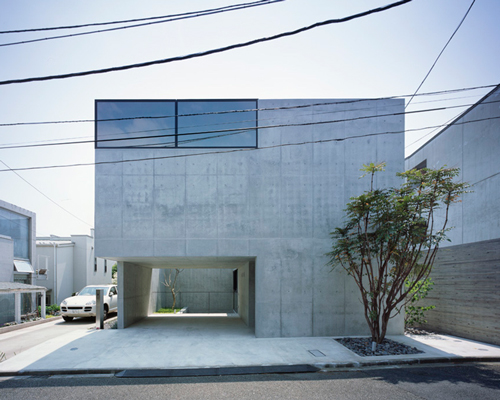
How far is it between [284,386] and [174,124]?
7.65 meters

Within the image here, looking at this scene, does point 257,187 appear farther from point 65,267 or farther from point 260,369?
point 65,267

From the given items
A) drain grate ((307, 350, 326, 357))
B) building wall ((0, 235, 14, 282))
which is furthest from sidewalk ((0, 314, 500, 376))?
building wall ((0, 235, 14, 282))

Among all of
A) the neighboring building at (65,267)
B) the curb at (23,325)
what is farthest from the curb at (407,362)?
the neighboring building at (65,267)

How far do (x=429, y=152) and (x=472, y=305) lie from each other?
1080 centimetres

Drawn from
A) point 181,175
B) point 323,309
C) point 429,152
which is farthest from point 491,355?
point 429,152

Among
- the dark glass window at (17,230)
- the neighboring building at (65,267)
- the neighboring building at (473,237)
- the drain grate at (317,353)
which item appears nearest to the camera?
the drain grate at (317,353)

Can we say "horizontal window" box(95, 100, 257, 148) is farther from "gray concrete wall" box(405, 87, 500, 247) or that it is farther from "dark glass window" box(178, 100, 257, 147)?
"gray concrete wall" box(405, 87, 500, 247)

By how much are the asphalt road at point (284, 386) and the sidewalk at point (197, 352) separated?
1.75 ft

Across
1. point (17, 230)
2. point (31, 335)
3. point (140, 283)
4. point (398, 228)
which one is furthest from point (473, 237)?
point (17, 230)

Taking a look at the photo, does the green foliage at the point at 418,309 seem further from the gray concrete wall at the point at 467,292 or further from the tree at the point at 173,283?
the tree at the point at 173,283

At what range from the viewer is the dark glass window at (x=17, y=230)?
16.3 m

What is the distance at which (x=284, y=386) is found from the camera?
20.9 ft

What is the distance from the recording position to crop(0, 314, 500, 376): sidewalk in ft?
24.6

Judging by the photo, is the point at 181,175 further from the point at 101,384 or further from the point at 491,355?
the point at 491,355
